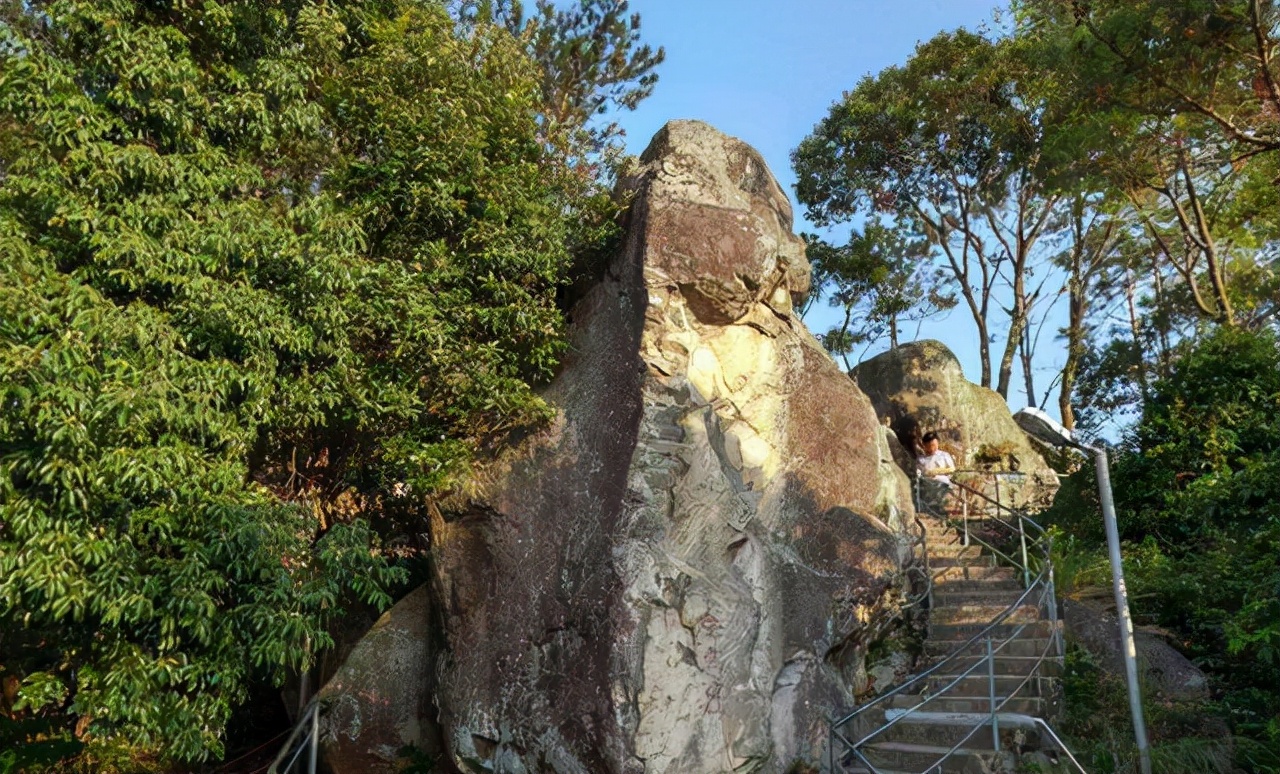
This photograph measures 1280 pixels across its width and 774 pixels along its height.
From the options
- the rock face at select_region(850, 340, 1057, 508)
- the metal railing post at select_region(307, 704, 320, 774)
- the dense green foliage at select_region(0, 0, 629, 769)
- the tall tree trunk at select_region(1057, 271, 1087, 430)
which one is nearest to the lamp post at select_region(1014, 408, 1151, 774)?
the dense green foliage at select_region(0, 0, 629, 769)

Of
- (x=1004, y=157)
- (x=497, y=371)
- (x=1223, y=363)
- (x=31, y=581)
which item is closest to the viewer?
(x=31, y=581)

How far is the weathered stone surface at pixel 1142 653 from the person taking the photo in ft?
31.3

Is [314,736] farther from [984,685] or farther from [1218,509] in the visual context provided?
[1218,509]

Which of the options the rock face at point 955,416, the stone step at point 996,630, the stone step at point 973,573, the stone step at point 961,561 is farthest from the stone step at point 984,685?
the rock face at point 955,416

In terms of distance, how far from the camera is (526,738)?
855 centimetres

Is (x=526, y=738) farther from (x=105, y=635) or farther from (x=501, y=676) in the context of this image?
(x=105, y=635)

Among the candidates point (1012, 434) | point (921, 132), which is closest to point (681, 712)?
point (1012, 434)

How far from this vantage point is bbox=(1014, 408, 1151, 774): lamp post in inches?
299

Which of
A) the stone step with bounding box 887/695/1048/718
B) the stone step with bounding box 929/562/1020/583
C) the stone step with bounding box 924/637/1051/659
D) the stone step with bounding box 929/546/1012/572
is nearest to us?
the stone step with bounding box 887/695/1048/718

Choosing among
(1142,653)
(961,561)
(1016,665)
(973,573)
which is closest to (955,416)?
(961,561)

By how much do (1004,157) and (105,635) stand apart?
19.0 m

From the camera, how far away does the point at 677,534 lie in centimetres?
906

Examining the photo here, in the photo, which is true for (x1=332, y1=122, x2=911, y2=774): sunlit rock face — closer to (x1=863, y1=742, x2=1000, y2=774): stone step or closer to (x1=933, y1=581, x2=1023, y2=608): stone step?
(x1=863, y1=742, x2=1000, y2=774): stone step

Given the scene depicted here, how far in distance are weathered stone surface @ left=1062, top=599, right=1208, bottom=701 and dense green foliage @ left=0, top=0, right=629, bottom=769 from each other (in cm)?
650
